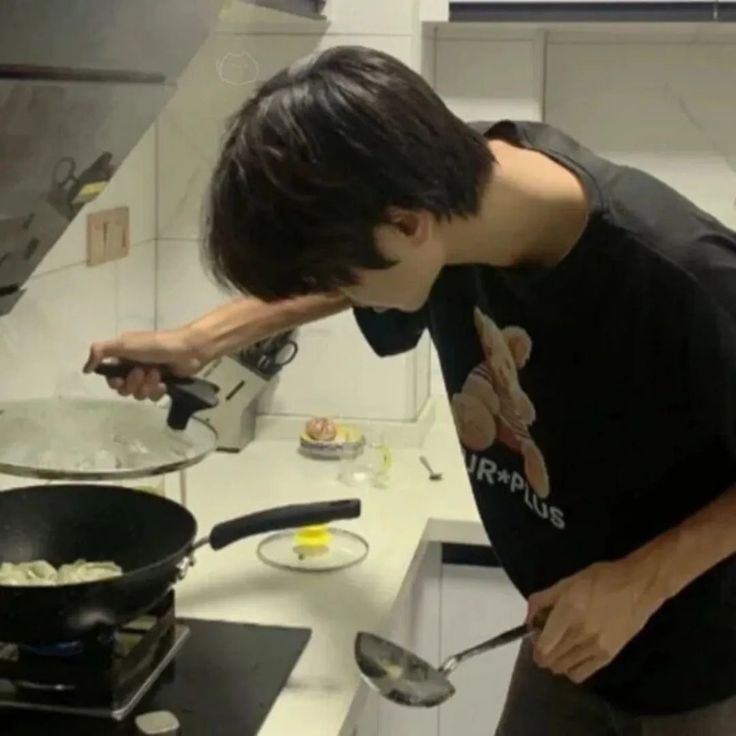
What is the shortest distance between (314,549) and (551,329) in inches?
21.1

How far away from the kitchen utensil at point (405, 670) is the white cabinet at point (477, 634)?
0.61 meters

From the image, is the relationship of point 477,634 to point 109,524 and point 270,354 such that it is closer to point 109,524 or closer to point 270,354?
point 270,354

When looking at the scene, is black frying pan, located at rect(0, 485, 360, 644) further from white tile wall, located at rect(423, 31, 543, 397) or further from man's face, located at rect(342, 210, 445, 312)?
white tile wall, located at rect(423, 31, 543, 397)

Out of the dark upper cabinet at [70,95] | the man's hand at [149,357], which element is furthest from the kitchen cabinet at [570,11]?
the man's hand at [149,357]

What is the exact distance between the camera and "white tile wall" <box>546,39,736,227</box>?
2.28 metres

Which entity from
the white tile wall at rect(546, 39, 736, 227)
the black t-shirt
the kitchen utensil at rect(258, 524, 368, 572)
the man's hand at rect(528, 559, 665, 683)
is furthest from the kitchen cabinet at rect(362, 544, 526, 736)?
the white tile wall at rect(546, 39, 736, 227)

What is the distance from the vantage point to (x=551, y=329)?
1231mm

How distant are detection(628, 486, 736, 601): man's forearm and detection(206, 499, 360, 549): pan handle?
0.36 meters

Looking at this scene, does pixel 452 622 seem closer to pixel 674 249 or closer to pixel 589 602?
pixel 589 602

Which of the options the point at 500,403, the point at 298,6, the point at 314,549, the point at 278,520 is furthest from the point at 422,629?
the point at 298,6

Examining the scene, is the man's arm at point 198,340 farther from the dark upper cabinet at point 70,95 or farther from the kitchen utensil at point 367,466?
the kitchen utensil at point 367,466

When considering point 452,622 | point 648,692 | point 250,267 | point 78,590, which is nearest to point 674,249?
point 250,267

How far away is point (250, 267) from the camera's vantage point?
1.07 metres

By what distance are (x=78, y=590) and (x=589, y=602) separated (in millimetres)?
446
